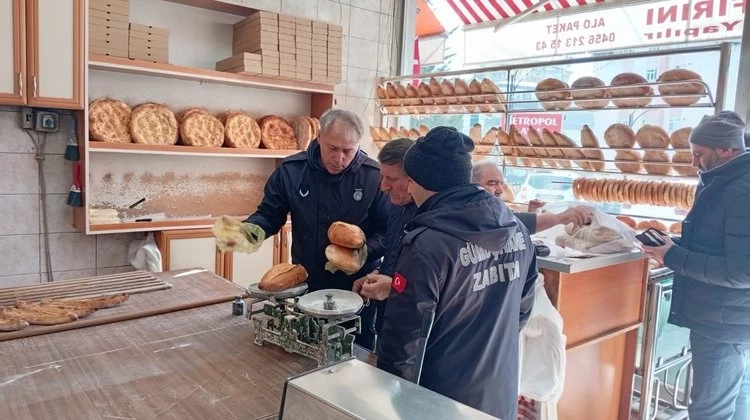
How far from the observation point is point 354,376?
104cm

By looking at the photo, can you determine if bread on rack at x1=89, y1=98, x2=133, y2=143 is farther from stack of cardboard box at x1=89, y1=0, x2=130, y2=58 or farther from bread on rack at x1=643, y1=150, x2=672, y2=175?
bread on rack at x1=643, y1=150, x2=672, y2=175

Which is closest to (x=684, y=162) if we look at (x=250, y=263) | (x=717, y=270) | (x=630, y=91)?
(x=630, y=91)

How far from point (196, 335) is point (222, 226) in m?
0.40

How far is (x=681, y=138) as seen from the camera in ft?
10.1

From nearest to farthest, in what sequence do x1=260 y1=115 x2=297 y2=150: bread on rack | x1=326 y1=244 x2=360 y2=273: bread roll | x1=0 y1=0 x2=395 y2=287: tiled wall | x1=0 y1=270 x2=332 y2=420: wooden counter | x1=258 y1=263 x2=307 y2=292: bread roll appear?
x1=0 y1=270 x2=332 y2=420: wooden counter < x1=258 y1=263 x2=307 y2=292: bread roll < x1=326 y1=244 x2=360 y2=273: bread roll < x1=0 y1=0 x2=395 y2=287: tiled wall < x1=260 y1=115 x2=297 y2=150: bread on rack

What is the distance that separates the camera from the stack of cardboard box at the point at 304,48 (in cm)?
407

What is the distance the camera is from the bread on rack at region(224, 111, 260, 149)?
3992 millimetres

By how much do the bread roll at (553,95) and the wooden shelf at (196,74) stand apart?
1.60 meters

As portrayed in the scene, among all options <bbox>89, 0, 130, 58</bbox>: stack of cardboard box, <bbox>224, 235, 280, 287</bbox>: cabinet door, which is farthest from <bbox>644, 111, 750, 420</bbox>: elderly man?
<bbox>89, 0, 130, 58</bbox>: stack of cardboard box

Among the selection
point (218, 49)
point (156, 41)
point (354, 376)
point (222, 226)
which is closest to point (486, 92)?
point (218, 49)

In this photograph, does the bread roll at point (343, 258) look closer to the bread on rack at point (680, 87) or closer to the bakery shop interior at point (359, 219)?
the bakery shop interior at point (359, 219)

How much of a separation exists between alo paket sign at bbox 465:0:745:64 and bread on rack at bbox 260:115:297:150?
248 centimetres

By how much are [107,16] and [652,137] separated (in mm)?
3256

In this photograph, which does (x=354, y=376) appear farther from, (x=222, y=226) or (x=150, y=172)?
(x=150, y=172)
